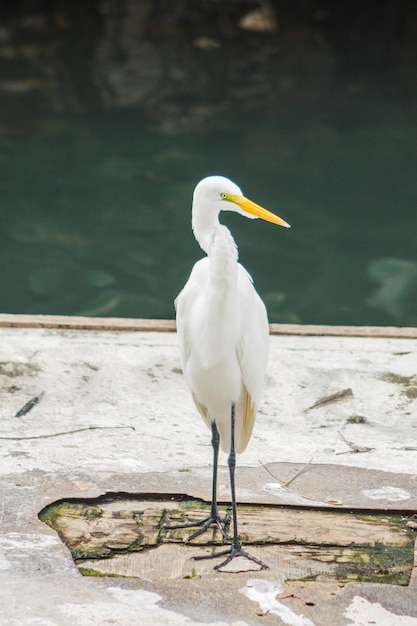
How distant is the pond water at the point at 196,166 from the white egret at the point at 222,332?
3576 millimetres

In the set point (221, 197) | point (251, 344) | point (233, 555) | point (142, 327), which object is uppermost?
point (221, 197)

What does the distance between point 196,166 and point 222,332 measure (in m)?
6.36

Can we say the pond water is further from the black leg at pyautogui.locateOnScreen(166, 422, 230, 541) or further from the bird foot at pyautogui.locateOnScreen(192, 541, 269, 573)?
the bird foot at pyautogui.locateOnScreen(192, 541, 269, 573)

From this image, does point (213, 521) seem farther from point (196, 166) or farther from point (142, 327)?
point (196, 166)

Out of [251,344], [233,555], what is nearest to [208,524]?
[233,555]

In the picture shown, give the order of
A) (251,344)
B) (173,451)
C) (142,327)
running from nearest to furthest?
1. (251,344)
2. (173,451)
3. (142,327)

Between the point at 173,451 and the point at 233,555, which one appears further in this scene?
the point at 173,451

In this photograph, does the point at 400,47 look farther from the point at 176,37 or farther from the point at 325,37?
the point at 176,37

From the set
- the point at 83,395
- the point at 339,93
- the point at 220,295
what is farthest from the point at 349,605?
the point at 339,93

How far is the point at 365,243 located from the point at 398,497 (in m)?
4.80

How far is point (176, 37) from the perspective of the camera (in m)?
11.5

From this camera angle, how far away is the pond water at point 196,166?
23.9 ft

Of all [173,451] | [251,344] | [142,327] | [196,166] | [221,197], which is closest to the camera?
[221,197]

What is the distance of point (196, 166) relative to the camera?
364 inches
